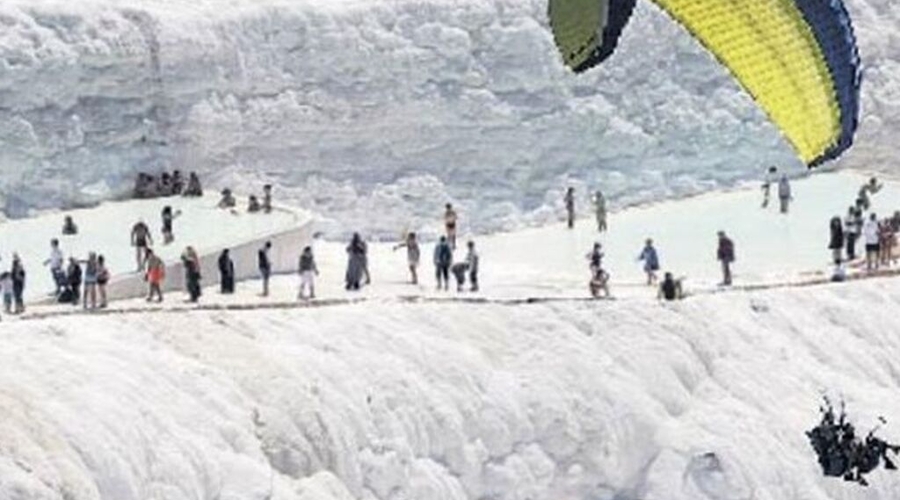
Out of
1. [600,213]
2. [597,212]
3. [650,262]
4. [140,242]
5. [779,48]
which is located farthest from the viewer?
[597,212]

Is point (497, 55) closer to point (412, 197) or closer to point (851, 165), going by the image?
point (412, 197)

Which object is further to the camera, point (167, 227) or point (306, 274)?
point (167, 227)

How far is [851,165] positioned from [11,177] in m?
15.6

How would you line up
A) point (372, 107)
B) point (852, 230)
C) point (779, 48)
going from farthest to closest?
point (372, 107) → point (852, 230) → point (779, 48)

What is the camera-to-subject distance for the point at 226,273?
29719 millimetres

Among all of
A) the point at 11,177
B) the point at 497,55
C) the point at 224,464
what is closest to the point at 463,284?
the point at 224,464

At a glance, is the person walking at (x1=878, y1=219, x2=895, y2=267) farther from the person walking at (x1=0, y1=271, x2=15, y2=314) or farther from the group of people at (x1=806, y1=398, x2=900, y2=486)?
the group of people at (x1=806, y1=398, x2=900, y2=486)

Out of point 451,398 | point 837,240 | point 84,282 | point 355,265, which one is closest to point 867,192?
point 837,240

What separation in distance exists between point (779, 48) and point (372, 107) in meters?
31.3

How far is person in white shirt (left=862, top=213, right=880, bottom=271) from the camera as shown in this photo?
34594mm

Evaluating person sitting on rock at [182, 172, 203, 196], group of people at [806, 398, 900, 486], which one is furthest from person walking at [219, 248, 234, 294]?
group of people at [806, 398, 900, 486]

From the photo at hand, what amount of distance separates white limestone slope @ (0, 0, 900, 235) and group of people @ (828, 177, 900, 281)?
9458 millimetres

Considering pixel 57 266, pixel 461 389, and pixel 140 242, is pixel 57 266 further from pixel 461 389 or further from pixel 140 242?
pixel 461 389

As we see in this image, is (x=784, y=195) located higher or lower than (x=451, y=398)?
higher
